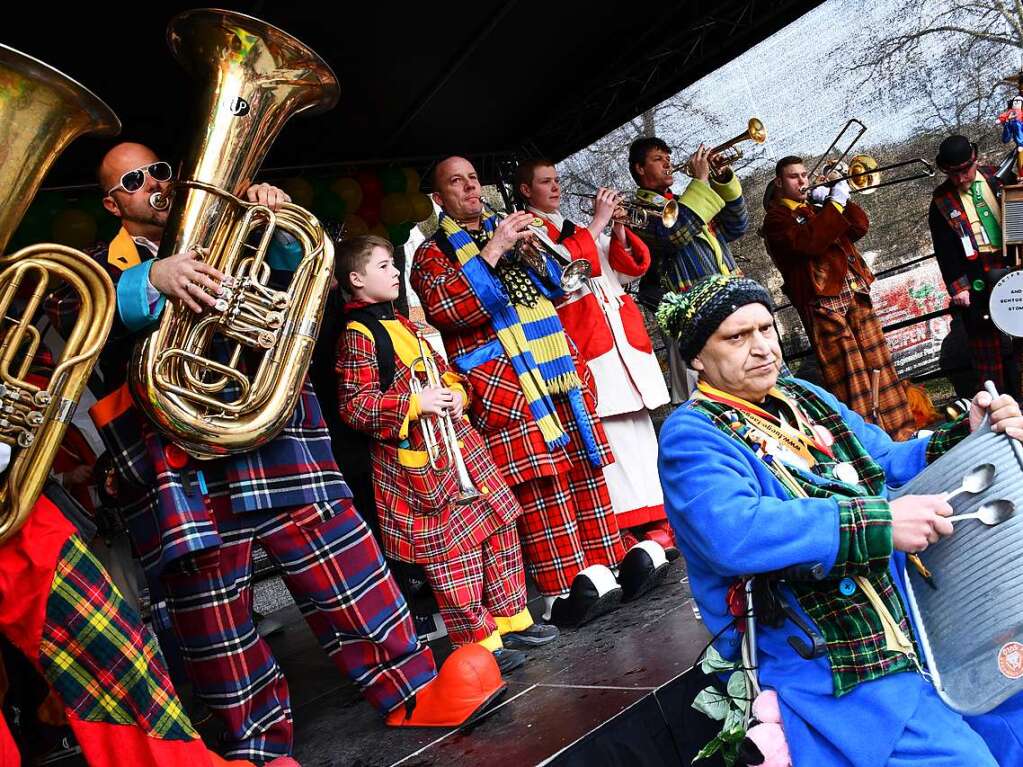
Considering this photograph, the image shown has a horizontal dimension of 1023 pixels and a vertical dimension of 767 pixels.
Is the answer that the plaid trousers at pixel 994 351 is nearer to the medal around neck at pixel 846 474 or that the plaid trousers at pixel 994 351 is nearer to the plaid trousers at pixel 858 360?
the plaid trousers at pixel 858 360

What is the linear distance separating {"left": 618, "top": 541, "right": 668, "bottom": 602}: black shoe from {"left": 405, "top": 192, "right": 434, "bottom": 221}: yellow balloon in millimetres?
2718

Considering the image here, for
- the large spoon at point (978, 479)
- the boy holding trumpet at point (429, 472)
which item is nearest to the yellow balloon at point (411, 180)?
the boy holding trumpet at point (429, 472)

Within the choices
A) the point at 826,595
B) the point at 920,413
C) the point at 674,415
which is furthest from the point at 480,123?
the point at 826,595

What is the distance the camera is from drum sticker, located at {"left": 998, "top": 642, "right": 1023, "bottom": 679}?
1549 mm

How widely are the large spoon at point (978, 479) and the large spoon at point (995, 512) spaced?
0.11 ft

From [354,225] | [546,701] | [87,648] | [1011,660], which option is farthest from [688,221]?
[87,648]

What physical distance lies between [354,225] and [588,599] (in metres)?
2.77

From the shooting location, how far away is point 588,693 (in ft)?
8.43

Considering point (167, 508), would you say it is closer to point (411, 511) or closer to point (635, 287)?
Result: point (411, 511)

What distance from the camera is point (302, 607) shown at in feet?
8.77

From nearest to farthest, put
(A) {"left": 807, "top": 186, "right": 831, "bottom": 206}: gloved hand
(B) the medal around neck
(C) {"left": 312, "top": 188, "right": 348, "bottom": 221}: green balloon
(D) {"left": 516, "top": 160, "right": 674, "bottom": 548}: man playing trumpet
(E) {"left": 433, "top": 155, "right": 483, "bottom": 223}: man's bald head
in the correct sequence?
(B) the medal around neck → (E) {"left": 433, "top": 155, "right": 483, "bottom": 223}: man's bald head → (D) {"left": 516, "top": 160, "right": 674, "bottom": 548}: man playing trumpet → (C) {"left": 312, "top": 188, "right": 348, "bottom": 221}: green balloon → (A) {"left": 807, "top": 186, "right": 831, "bottom": 206}: gloved hand

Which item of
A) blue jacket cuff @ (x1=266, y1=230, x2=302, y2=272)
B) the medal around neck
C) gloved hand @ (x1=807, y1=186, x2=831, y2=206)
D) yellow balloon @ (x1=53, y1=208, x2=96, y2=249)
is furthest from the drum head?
yellow balloon @ (x1=53, y1=208, x2=96, y2=249)

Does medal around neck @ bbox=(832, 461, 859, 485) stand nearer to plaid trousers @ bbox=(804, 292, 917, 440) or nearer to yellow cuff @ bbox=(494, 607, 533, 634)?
yellow cuff @ bbox=(494, 607, 533, 634)

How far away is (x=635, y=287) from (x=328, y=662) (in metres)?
2.45
